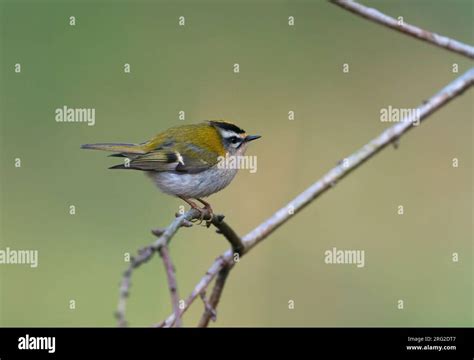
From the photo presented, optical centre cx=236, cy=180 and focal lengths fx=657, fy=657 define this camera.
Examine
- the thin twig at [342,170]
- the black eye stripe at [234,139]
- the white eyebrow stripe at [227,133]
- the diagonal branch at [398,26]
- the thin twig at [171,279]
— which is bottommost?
the thin twig at [171,279]

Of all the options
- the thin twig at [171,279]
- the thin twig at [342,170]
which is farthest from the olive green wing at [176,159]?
the thin twig at [171,279]

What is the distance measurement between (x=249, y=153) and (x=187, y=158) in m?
1.84

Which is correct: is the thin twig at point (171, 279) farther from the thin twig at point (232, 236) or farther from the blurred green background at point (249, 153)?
the blurred green background at point (249, 153)

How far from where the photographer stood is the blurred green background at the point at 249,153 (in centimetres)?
485

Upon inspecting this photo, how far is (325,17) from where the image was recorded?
6.55 m

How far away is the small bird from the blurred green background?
1.06 meters

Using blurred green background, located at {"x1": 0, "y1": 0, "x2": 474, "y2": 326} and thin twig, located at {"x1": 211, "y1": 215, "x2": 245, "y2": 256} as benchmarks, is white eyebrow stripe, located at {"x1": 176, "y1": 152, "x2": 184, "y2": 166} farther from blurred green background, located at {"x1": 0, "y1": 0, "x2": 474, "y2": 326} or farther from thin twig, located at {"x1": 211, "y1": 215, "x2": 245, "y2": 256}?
thin twig, located at {"x1": 211, "y1": 215, "x2": 245, "y2": 256}

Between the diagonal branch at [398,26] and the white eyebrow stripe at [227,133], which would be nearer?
the diagonal branch at [398,26]

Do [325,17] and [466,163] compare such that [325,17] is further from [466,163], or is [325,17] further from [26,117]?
[26,117]

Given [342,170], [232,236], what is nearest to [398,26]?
[342,170]

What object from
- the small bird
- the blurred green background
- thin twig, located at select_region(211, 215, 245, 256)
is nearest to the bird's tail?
the small bird

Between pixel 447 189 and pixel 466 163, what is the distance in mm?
305

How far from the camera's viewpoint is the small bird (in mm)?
3781

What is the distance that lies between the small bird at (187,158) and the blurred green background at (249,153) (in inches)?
41.7
